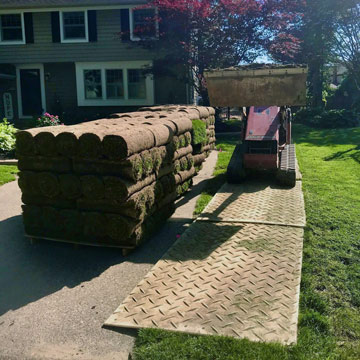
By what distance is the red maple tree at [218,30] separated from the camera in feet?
60.3

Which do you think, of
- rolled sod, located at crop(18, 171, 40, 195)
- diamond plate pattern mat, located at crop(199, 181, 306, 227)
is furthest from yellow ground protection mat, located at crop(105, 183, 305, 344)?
rolled sod, located at crop(18, 171, 40, 195)

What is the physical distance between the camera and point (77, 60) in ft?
72.7

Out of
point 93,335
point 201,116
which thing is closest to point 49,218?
point 93,335

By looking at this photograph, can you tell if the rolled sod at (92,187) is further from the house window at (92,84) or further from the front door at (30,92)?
the front door at (30,92)

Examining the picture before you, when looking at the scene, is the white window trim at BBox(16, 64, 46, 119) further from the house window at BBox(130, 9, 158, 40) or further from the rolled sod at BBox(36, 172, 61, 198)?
the rolled sod at BBox(36, 172, 61, 198)

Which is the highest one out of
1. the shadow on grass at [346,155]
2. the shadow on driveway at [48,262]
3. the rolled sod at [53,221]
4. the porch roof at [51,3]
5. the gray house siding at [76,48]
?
the porch roof at [51,3]

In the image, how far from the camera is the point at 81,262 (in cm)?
577

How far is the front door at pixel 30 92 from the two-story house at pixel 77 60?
0.18 ft

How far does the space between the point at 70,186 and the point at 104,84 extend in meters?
17.7

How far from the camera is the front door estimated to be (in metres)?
23.3

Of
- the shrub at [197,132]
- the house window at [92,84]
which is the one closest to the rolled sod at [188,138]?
the shrub at [197,132]

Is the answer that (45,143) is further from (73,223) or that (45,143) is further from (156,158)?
(156,158)

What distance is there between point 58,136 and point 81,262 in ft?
5.87

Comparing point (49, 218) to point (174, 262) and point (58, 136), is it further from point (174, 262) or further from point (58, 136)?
point (174, 262)
